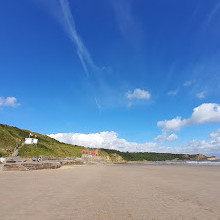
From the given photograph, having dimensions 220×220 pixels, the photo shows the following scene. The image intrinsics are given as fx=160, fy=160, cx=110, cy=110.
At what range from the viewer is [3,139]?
7181 centimetres

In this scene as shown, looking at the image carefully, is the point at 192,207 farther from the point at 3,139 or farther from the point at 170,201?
the point at 3,139

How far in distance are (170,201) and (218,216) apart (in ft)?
8.69

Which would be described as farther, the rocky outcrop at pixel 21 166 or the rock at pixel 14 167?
the rocky outcrop at pixel 21 166

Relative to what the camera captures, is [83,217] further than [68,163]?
No

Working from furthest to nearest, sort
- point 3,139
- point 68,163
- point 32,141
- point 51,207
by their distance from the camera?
point 32,141 < point 3,139 < point 68,163 < point 51,207

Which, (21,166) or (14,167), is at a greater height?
(21,166)

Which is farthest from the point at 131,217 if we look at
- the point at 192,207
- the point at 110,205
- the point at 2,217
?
the point at 2,217

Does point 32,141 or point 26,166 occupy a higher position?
point 32,141

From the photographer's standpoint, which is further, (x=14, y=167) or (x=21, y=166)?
(x=21, y=166)

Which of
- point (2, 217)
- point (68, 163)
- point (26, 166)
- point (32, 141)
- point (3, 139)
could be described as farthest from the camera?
point (32, 141)

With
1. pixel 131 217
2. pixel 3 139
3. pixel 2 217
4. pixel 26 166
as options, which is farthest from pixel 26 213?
pixel 3 139

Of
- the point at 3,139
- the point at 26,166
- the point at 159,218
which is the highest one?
the point at 3,139

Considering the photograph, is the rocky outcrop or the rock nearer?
the rock

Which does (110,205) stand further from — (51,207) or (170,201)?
(170,201)
